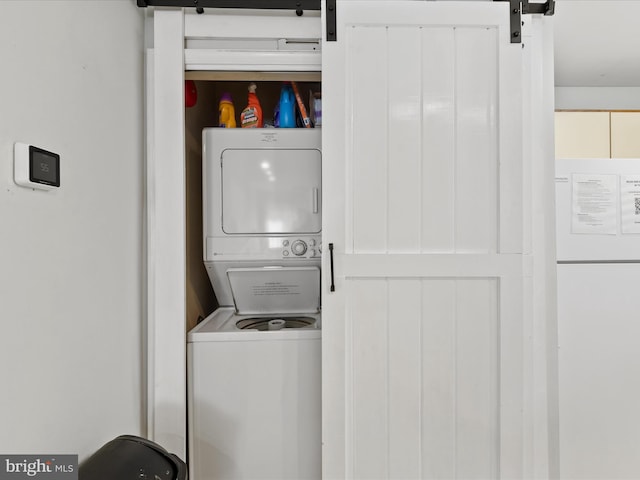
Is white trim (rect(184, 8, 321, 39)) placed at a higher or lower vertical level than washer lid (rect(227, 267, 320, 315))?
higher

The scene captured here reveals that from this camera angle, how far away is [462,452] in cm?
133

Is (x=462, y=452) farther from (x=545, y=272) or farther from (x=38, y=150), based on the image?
(x=38, y=150)

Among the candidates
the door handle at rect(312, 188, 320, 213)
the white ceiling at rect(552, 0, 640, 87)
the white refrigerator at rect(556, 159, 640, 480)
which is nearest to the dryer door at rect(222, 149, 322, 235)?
the door handle at rect(312, 188, 320, 213)

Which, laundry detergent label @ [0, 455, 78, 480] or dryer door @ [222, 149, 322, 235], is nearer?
laundry detergent label @ [0, 455, 78, 480]

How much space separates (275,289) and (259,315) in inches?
6.8

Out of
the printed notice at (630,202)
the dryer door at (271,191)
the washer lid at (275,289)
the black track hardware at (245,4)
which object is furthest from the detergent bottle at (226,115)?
the printed notice at (630,202)

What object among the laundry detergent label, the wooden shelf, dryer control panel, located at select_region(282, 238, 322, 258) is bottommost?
the laundry detergent label

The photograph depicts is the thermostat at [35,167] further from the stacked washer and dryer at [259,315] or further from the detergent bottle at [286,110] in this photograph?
the detergent bottle at [286,110]

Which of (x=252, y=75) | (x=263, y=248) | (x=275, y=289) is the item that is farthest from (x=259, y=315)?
(x=252, y=75)

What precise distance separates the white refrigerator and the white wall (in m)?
1.77

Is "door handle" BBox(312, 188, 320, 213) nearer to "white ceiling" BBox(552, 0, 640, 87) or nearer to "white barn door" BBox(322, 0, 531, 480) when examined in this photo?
"white barn door" BBox(322, 0, 531, 480)

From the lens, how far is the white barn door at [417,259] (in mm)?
1327

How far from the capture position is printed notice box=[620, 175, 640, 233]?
156 centimetres

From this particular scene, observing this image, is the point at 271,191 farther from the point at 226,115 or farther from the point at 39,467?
the point at 39,467
